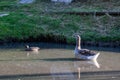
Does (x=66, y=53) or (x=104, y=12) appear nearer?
(x=66, y=53)

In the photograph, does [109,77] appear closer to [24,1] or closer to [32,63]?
[32,63]

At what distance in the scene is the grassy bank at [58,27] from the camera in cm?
2298

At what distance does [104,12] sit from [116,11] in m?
0.64

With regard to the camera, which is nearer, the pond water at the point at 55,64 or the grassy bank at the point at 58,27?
the pond water at the point at 55,64

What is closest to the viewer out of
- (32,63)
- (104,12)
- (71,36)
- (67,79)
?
(67,79)

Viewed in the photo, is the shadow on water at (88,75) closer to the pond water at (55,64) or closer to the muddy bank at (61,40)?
the pond water at (55,64)

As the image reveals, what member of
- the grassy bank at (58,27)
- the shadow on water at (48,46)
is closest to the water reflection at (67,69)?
the shadow on water at (48,46)

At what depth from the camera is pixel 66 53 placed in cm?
2078

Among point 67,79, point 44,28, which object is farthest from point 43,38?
point 67,79

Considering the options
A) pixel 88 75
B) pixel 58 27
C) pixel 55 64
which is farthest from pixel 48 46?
pixel 88 75

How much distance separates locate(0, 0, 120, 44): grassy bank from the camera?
75.4ft

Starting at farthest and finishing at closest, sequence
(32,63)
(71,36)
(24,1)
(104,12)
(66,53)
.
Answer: (24,1) < (104,12) < (71,36) < (66,53) < (32,63)

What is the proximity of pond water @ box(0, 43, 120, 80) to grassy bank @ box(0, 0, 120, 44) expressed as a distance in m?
0.88

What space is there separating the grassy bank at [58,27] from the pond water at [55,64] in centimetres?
88
